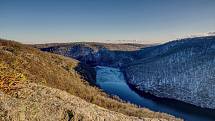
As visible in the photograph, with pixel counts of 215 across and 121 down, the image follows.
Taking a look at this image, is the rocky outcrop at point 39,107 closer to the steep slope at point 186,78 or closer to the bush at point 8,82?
the bush at point 8,82

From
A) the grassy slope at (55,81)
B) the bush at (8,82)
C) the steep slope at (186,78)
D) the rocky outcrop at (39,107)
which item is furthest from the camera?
the steep slope at (186,78)

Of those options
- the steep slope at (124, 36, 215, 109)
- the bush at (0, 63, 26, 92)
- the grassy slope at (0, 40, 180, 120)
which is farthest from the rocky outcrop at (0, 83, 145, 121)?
the steep slope at (124, 36, 215, 109)

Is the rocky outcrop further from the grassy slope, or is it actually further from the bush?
the grassy slope

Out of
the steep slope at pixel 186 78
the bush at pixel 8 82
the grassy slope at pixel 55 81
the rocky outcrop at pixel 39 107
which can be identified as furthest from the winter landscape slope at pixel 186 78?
the bush at pixel 8 82

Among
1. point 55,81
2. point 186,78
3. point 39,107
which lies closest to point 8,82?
point 39,107

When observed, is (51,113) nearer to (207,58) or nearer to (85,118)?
(85,118)

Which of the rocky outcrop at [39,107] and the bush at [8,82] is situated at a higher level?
the bush at [8,82]

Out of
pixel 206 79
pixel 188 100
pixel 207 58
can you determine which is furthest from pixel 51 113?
pixel 207 58

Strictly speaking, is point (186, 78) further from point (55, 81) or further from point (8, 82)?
point (8, 82)
